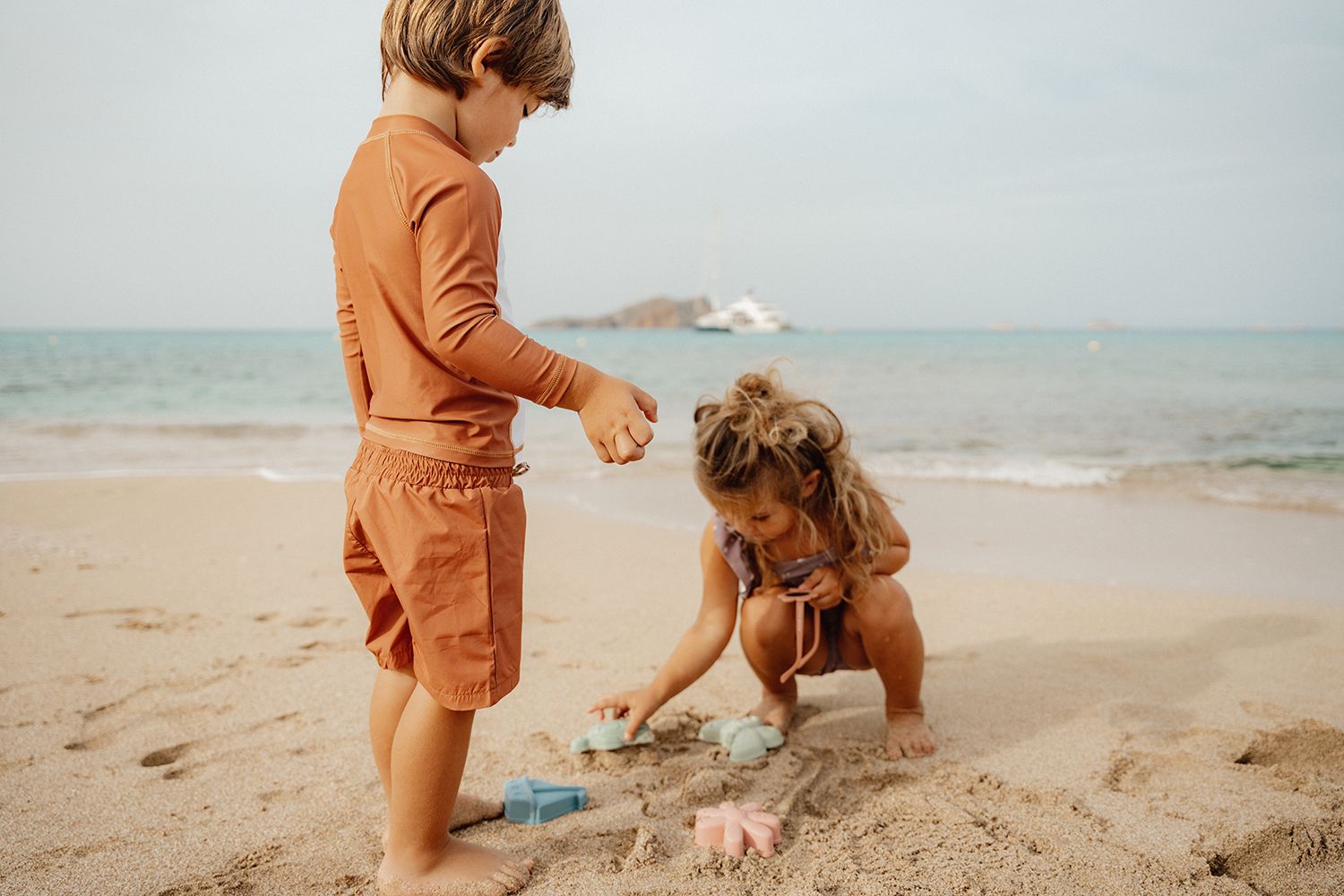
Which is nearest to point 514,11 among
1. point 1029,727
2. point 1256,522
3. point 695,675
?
point 695,675

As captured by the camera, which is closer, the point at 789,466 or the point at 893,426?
the point at 789,466

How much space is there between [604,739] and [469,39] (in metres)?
1.72

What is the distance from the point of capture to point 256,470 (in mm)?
7113

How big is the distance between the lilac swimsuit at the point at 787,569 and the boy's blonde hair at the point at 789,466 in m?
0.04

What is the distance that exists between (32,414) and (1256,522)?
12457 millimetres

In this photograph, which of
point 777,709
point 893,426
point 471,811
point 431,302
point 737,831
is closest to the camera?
point 431,302

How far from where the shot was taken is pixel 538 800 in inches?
82.5

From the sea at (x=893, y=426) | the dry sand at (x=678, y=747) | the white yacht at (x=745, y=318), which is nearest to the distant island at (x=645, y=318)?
the white yacht at (x=745, y=318)

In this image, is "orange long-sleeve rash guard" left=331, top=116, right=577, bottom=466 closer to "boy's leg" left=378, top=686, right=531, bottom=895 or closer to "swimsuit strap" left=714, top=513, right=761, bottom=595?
"boy's leg" left=378, top=686, right=531, bottom=895

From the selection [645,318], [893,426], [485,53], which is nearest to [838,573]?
[485,53]

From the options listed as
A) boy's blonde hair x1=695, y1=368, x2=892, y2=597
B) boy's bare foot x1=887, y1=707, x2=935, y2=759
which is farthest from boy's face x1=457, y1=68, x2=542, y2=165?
boy's bare foot x1=887, y1=707, x2=935, y2=759

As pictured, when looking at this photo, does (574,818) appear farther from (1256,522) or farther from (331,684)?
(1256,522)

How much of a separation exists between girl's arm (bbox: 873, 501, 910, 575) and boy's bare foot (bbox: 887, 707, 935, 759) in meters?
0.40

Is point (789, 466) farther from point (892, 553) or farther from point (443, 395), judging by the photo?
point (443, 395)
